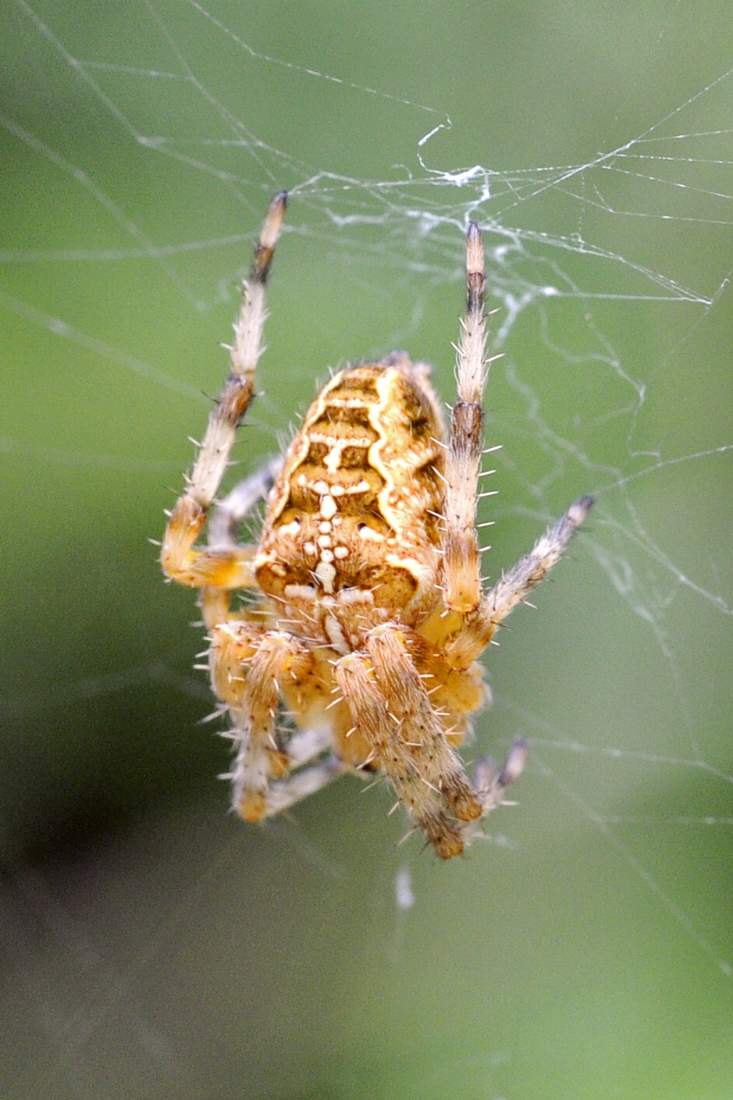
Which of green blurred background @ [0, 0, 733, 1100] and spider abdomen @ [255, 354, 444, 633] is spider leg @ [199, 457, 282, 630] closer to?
spider abdomen @ [255, 354, 444, 633]

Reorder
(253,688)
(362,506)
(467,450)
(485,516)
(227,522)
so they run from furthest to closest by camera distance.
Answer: (485,516)
(227,522)
(253,688)
(362,506)
(467,450)

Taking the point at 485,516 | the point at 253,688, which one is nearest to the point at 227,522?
the point at 253,688

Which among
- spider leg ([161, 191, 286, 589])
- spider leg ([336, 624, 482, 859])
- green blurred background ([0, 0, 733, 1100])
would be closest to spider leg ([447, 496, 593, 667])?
spider leg ([336, 624, 482, 859])

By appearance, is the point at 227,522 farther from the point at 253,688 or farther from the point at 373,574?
the point at 373,574

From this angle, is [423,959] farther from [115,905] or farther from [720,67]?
[720,67]

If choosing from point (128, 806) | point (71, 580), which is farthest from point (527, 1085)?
point (71, 580)

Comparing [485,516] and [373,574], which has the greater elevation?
[485,516]

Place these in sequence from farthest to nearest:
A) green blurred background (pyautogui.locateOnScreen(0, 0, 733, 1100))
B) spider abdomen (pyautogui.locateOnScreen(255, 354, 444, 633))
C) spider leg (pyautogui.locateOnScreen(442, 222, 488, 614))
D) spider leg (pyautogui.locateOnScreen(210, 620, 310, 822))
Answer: green blurred background (pyautogui.locateOnScreen(0, 0, 733, 1100)), spider leg (pyautogui.locateOnScreen(210, 620, 310, 822)), spider abdomen (pyautogui.locateOnScreen(255, 354, 444, 633)), spider leg (pyautogui.locateOnScreen(442, 222, 488, 614))
